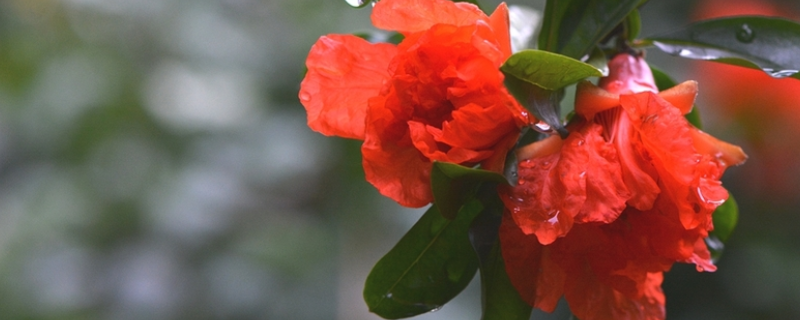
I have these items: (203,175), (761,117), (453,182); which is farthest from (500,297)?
(761,117)

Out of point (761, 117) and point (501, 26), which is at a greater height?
point (501, 26)

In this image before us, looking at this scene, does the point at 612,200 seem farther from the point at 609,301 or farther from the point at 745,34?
the point at 745,34

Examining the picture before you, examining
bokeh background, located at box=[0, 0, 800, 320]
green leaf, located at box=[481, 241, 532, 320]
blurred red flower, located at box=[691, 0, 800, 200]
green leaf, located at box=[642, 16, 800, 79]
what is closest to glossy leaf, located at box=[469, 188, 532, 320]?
green leaf, located at box=[481, 241, 532, 320]

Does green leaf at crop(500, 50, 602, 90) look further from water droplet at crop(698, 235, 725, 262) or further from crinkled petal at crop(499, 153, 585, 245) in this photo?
water droplet at crop(698, 235, 725, 262)

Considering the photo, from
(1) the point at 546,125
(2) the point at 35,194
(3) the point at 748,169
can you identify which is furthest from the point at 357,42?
(3) the point at 748,169

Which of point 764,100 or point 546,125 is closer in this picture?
point 546,125

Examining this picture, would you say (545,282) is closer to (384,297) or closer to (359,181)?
(384,297)
